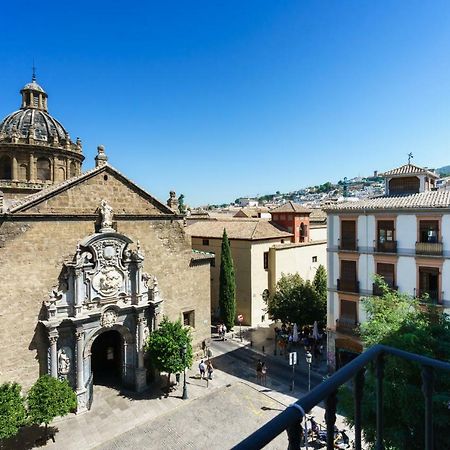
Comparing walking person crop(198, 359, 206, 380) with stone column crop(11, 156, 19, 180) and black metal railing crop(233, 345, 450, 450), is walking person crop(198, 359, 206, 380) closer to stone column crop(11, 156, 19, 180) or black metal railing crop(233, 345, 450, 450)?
stone column crop(11, 156, 19, 180)

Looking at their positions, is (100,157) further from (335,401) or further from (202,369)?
(335,401)

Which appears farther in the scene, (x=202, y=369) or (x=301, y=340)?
(x=301, y=340)

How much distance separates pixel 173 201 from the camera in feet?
70.4

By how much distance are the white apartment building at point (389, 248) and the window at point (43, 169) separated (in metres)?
19.8

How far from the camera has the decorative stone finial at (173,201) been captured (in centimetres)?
2141

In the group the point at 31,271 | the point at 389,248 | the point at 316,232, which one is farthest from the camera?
the point at 316,232

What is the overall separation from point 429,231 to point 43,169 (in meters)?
25.2

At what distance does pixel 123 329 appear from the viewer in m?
18.5

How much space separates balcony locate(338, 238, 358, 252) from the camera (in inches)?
786

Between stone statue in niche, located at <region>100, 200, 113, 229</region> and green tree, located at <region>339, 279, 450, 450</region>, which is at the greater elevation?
stone statue in niche, located at <region>100, 200, 113, 229</region>

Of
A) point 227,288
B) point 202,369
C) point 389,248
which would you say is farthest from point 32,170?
point 389,248

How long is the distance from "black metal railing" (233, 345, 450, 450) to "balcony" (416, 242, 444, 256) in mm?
17194

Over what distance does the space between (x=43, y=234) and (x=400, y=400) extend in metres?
15.5

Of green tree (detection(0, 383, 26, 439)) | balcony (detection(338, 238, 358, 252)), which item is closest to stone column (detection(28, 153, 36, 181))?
green tree (detection(0, 383, 26, 439))
